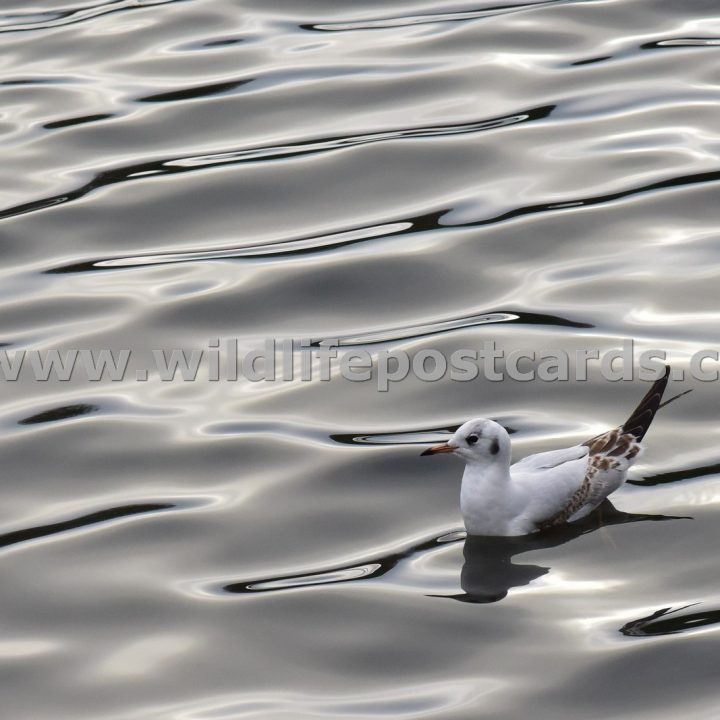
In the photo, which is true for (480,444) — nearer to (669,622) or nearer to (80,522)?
(669,622)

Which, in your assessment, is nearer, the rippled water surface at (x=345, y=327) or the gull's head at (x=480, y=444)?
the rippled water surface at (x=345, y=327)

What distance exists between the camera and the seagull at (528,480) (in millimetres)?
7586

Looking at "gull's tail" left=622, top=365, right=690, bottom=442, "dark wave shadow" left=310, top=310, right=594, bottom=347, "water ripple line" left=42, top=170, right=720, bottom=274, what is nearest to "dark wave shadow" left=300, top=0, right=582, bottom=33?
"water ripple line" left=42, top=170, right=720, bottom=274

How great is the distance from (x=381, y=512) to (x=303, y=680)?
1.53 meters

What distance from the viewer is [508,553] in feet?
25.0

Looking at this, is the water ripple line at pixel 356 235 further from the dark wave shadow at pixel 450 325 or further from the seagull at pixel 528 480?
the seagull at pixel 528 480

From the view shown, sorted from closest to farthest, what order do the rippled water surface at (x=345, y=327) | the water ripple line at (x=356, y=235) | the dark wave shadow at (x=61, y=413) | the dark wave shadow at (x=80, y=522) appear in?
the rippled water surface at (x=345, y=327)
the dark wave shadow at (x=80, y=522)
the dark wave shadow at (x=61, y=413)
the water ripple line at (x=356, y=235)

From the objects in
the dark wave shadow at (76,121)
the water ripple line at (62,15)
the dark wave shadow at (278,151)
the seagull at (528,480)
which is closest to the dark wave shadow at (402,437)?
the seagull at (528,480)

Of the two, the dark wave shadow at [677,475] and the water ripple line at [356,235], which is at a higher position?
the water ripple line at [356,235]

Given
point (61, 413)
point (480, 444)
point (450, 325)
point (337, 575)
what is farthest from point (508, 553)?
point (61, 413)

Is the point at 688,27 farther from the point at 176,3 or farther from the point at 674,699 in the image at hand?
the point at 674,699

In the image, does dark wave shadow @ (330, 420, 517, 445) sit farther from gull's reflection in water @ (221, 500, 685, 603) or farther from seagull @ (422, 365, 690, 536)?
gull's reflection in water @ (221, 500, 685, 603)

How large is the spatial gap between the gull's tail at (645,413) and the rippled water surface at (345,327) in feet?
1.05

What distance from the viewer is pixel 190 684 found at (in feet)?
22.1
